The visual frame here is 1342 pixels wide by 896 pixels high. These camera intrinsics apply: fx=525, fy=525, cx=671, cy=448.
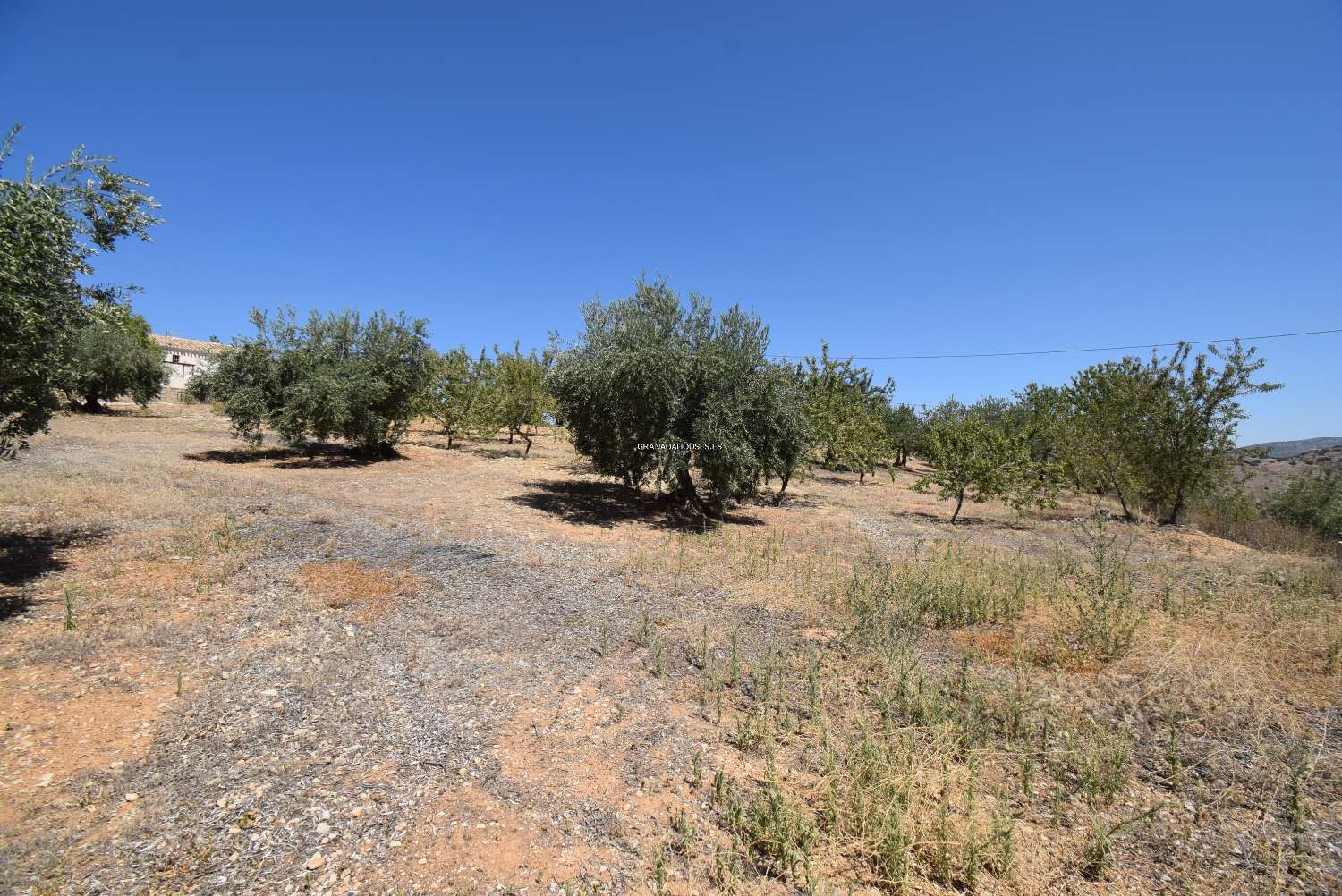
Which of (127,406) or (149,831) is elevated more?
(127,406)

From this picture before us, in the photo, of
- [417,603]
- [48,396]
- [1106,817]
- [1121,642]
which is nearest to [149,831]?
[417,603]

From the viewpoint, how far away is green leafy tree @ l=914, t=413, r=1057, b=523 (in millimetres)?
17438

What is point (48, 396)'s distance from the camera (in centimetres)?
738

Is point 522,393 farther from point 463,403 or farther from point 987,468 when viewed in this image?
point 987,468

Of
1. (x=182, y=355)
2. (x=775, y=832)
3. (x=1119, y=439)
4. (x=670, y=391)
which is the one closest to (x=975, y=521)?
(x=1119, y=439)

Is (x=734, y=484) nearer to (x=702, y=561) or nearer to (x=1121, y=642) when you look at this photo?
(x=702, y=561)

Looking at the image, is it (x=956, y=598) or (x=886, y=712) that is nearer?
(x=886, y=712)

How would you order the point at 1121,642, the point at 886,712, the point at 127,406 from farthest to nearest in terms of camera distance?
1. the point at 127,406
2. the point at 1121,642
3. the point at 886,712

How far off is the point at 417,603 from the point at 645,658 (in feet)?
11.8

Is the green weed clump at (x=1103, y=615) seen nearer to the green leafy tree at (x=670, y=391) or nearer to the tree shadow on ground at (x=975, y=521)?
the green leafy tree at (x=670, y=391)

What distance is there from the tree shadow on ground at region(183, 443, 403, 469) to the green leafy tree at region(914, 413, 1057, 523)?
20.9 m

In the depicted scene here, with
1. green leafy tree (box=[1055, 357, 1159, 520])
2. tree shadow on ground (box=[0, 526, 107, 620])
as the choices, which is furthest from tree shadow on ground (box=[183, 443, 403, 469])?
green leafy tree (box=[1055, 357, 1159, 520])

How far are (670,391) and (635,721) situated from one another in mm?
9527

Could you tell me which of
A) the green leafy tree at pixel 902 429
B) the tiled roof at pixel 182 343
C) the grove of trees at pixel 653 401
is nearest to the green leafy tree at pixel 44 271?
the grove of trees at pixel 653 401
